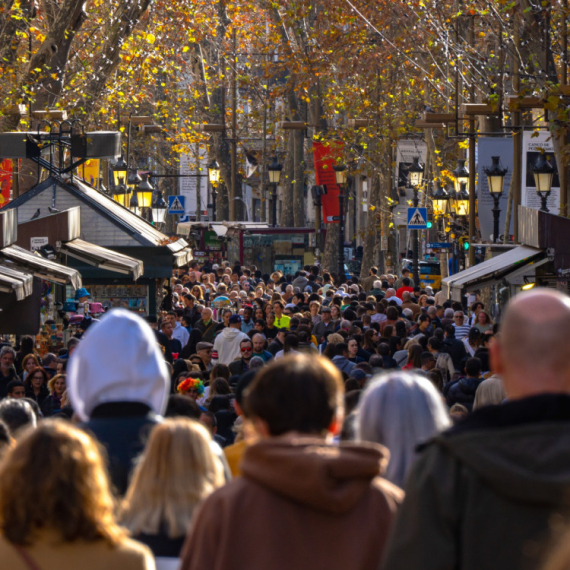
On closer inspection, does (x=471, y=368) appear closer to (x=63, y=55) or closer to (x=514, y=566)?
(x=514, y=566)

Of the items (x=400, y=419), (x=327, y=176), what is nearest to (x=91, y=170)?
(x=327, y=176)

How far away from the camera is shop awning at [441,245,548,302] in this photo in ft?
48.0

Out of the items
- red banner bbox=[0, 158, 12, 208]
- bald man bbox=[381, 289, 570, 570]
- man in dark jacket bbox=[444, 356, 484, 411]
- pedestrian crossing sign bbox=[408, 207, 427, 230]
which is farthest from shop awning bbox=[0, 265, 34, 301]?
pedestrian crossing sign bbox=[408, 207, 427, 230]

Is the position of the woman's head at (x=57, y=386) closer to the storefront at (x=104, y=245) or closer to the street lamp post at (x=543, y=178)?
the storefront at (x=104, y=245)

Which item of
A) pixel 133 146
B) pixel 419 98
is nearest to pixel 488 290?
pixel 419 98

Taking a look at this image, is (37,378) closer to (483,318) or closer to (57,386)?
(57,386)

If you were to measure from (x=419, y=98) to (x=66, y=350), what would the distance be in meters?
23.0

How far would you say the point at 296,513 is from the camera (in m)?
2.84

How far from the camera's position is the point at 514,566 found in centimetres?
245

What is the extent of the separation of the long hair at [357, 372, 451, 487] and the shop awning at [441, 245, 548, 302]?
11.3 m

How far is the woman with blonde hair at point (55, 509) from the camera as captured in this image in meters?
2.74

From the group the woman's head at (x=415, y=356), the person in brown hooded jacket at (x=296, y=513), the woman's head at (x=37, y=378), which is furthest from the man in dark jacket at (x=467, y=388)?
the person in brown hooded jacket at (x=296, y=513)

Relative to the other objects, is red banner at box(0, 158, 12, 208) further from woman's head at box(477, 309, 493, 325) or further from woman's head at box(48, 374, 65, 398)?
woman's head at box(48, 374, 65, 398)

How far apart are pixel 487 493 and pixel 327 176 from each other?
3395cm
